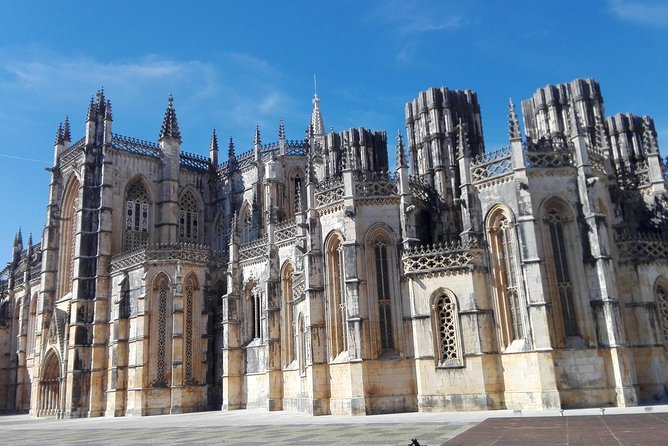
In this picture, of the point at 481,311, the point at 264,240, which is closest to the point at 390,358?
the point at 481,311

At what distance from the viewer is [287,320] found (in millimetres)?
40375

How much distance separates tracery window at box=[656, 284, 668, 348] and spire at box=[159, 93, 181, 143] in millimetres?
40109

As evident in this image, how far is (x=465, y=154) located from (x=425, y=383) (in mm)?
11136

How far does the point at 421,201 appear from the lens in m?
34.6

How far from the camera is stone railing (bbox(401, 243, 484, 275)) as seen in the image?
29203mm

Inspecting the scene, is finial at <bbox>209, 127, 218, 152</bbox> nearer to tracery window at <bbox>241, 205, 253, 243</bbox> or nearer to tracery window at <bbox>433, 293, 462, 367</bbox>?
tracery window at <bbox>241, 205, 253, 243</bbox>

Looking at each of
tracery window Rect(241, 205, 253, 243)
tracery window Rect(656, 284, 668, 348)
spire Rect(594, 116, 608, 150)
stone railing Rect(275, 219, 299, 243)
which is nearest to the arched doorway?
tracery window Rect(241, 205, 253, 243)

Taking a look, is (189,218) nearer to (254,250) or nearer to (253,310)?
(254,250)

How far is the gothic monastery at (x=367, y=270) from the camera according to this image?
91.1 feet

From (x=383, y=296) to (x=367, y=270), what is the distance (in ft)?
4.95

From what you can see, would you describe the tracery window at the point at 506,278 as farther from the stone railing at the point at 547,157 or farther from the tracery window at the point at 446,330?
the stone railing at the point at 547,157

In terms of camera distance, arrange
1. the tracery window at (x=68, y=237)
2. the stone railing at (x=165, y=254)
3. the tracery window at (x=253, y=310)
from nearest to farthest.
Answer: the tracery window at (x=253, y=310)
the stone railing at (x=165, y=254)
the tracery window at (x=68, y=237)

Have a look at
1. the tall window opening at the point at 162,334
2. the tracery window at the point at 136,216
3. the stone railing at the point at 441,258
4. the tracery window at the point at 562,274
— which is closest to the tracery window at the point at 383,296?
the stone railing at the point at 441,258

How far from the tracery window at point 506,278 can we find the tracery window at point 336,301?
7.53m
